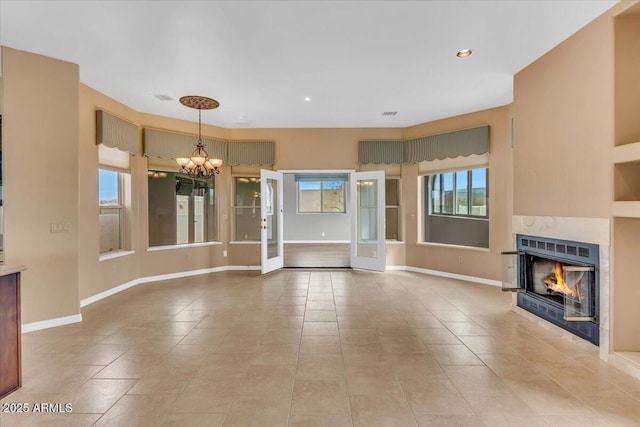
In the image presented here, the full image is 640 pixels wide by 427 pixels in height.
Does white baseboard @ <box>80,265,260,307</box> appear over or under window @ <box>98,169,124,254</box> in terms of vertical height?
under

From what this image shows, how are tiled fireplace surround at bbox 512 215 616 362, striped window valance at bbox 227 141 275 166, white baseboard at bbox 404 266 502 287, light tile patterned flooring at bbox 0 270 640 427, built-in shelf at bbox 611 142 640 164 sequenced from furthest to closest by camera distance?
striped window valance at bbox 227 141 275 166 → white baseboard at bbox 404 266 502 287 → tiled fireplace surround at bbox 512 215 616 362 → built-in shelf at bbox 611 142 640 164 → light tile patterned flooring at bbox 0 270 640 427

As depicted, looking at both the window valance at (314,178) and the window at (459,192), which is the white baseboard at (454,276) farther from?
the window valance at (314,178)

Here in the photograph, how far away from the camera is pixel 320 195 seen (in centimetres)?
1155

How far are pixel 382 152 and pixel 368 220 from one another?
145 centimetres

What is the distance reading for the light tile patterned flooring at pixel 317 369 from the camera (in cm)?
207

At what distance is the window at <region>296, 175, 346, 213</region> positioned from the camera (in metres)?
11.5

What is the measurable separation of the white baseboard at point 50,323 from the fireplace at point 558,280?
205 inches

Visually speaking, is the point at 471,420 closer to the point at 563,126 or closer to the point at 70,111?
the point at 563,126

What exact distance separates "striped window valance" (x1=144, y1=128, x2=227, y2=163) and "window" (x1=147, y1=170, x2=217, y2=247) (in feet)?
1.40

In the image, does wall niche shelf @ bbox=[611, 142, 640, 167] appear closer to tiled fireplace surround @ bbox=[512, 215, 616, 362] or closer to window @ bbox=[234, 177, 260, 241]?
tiled fireplace surround @ bbox=[512, 215, 616, 362]

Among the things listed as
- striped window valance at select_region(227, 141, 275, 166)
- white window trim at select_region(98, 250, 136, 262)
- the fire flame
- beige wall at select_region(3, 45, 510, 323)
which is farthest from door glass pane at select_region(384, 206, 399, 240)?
white window trim at select_region(98, 250, 136, 262)

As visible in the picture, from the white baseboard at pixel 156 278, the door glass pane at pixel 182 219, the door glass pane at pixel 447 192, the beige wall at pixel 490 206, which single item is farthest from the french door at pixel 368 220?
the door glass pane at pixel 182 219

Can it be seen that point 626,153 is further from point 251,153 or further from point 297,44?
point 251,153

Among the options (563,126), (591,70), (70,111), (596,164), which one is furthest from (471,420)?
(70,111)
